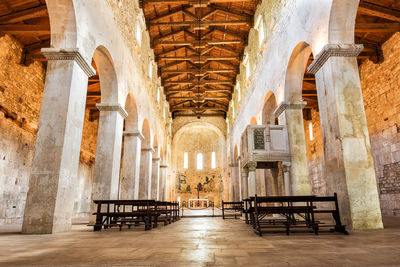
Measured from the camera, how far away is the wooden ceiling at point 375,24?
980 centimetres

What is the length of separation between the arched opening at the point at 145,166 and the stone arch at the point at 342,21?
11.0m

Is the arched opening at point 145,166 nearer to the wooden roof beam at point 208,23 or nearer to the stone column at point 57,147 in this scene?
the wooden roof beam at point 208,23

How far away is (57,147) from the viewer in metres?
5.91

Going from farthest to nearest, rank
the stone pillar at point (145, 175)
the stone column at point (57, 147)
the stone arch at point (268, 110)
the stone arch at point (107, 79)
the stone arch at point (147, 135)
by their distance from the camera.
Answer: the stone arch at point (147, 135) < the stone pillar at point (145, 175) < the stone arch at point (268, 110) < the stone arch at point (107, 79) < the stone column at point (57, 147)

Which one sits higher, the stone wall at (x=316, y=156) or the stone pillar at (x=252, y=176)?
the stone wall at (x=316, y=156)

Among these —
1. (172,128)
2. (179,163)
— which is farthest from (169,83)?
(179,163)

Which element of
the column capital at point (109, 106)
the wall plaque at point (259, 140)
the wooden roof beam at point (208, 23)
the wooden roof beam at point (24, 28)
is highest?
the wooden roof beam at point (208, 23)

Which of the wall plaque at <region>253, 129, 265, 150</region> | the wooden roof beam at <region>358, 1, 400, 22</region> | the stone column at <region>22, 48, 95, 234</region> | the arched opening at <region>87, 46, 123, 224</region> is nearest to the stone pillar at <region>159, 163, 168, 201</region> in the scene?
the arched opening at <region>87, 46, 123, 224</region>

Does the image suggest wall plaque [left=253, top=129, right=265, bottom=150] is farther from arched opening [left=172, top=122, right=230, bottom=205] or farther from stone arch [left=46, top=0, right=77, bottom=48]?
arched opening [left=172, top=122, right=230, bottom=205]

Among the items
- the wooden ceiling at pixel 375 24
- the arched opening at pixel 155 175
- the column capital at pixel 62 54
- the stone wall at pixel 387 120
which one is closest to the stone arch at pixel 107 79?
the column capital at pixel 62 54

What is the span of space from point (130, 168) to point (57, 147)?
6279 mm

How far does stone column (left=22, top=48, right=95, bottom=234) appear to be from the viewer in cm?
555

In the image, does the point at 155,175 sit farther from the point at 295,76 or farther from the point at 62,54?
the point at 62,54

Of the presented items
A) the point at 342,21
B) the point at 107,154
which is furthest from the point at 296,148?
the point at 107,154
